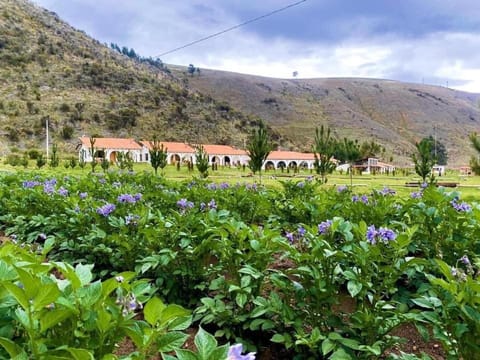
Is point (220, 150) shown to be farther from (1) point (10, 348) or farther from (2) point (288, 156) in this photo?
(1) point (10, 348)

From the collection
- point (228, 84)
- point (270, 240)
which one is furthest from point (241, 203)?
point (228, 84)

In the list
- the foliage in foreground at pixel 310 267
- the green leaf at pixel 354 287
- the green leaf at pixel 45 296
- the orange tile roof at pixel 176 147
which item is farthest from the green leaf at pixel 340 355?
the orange tile roof at pixel 176 147

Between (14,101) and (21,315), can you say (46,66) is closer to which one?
(14,101)

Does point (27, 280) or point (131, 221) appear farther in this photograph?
point (131, 221)

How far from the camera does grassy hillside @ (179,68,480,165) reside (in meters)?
100

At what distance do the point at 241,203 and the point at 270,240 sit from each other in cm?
259

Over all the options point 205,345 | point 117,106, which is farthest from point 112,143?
point 205,345

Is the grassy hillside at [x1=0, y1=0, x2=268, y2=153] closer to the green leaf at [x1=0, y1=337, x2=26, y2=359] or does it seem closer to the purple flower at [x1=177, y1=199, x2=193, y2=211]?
the purple flower at [x1=177, y1=199, x2=193, y2=211]

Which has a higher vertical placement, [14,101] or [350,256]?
[14,101]

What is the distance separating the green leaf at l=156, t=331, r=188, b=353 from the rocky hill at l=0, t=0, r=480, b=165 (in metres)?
54.9

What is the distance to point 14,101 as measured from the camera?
60375 mm

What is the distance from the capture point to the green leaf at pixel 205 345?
921mm

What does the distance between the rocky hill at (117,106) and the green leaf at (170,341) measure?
180 ft

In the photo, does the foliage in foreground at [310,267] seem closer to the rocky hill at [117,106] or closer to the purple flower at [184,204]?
the purple flower at [184,204]
